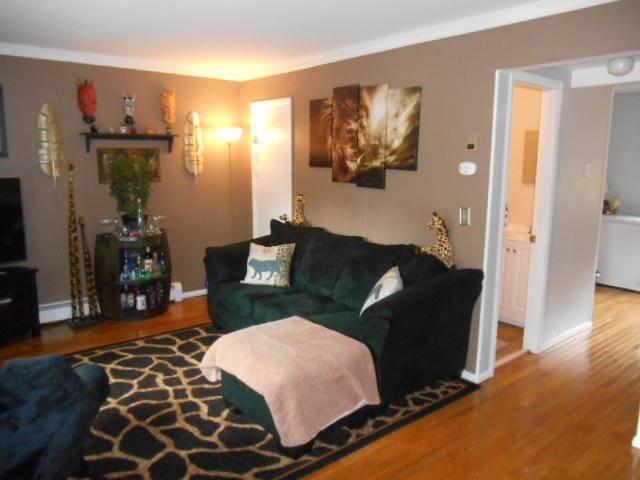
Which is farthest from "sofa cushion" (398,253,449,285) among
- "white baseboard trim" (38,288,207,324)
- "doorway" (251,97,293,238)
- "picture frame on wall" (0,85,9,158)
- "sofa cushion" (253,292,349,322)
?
"picture frame on wall" (0,85,9,158)

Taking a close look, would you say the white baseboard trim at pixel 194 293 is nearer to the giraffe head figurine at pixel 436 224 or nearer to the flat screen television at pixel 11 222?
the flat screen television at pixel 11 222

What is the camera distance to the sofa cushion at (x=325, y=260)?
3.85 metres

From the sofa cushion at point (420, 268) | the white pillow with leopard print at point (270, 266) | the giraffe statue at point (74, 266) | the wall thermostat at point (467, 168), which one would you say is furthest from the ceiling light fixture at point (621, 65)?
the giraffe statue at point (74, 266)

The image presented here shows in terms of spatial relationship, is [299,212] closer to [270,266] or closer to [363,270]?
[270,266]

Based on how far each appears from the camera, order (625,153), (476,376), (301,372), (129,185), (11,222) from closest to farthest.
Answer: (301,372) → (476,376) → (11,222) → (129,185) → (625,153)

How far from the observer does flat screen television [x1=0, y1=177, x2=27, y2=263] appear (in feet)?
13.3

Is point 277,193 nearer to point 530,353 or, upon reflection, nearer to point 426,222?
point 426,222

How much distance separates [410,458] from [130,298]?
311 centimetres

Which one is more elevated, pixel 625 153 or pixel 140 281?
pixel 625 153

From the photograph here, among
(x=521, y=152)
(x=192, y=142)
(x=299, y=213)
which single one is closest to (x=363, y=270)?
(x=299, y=213)

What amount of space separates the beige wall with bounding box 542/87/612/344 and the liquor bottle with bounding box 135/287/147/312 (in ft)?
11.8

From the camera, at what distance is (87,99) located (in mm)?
4414

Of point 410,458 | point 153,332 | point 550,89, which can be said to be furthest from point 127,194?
point 550,89

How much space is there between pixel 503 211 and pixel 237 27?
7.46ft
